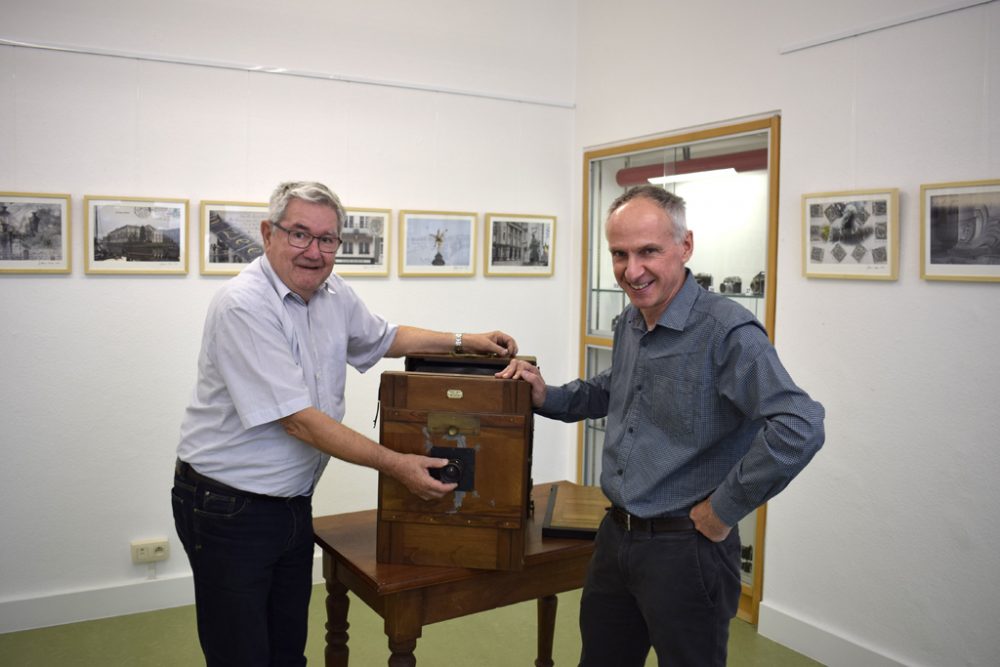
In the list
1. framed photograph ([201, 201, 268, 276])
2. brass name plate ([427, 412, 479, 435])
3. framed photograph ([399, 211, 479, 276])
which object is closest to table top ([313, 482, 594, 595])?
brass name plate ([427, 412, 479, 435])

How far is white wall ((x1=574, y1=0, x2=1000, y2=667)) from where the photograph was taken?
3314 mm

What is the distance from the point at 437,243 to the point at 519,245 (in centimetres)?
60

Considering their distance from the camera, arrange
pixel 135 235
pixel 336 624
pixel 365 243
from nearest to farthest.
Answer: pixel 336 624 → pixel 135 235 → pixel 365 243

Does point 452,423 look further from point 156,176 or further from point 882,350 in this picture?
point 156,176

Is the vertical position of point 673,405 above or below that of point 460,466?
above

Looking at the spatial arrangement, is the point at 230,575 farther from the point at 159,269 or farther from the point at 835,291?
the point at 835,291

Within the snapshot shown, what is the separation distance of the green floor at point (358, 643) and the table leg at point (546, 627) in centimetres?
34

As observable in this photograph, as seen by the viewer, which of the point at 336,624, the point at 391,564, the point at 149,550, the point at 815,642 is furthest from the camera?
the point at 149,550

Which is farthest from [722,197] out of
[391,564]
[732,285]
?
[391,564]

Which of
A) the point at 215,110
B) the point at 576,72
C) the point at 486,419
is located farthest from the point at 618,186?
the point at 486,419

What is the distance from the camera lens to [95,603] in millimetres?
4312

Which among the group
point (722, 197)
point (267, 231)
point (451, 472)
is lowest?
point (451, 472)

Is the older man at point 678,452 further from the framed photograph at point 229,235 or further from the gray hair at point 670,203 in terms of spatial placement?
the framed photograph at point 229,235

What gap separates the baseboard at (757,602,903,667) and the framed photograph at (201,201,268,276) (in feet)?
10.8
